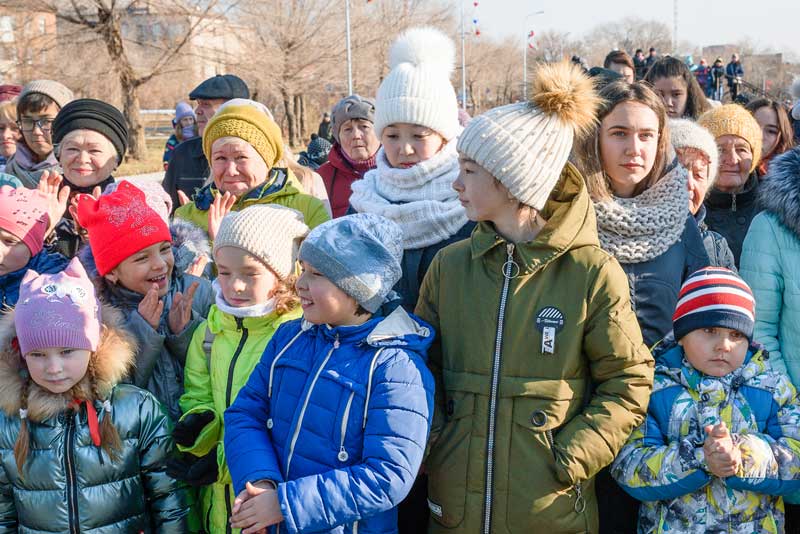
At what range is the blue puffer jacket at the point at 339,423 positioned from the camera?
7.54ft

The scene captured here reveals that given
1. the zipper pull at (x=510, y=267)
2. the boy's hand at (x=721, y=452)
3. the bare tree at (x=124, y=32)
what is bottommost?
the boy's hand at (x=721, y=452)

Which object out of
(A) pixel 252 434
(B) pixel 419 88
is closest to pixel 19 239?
(A) pixel 252 434

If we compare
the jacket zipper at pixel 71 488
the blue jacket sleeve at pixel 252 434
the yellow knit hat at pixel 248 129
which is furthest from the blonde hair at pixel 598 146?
the jacket zipper at pixel 71 488

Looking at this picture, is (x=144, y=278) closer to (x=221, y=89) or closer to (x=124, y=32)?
(x=221, y=89)

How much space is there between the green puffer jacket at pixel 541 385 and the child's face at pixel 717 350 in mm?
273

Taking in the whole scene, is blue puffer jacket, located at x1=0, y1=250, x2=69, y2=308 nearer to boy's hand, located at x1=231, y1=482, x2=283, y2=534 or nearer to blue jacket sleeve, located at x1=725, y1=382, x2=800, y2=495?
boy's hand, located at x1=231, y1=482, x2=283, y2=534

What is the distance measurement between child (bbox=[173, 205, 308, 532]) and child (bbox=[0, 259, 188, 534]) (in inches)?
6.4

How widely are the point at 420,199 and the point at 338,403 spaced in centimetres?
112

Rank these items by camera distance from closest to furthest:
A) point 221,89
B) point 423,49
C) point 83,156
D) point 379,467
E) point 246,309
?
point 379,467 → point 246,309 → point 423,49 → point 83,156 → point 221,89

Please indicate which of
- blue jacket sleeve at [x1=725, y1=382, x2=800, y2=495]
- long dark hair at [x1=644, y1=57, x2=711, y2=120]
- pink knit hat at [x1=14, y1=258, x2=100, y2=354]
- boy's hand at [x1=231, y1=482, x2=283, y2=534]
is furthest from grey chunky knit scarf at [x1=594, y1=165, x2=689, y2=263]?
long dark hair at [x1=644, y1=57, x2=711, y2=120]

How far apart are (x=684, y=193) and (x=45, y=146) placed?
13.0ft

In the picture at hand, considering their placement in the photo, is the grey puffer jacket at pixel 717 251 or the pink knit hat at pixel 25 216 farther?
the pink knit hat at pixel 25 216

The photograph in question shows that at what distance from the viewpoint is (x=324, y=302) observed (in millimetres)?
2549

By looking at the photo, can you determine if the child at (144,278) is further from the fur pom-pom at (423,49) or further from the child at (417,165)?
the fur pom-pom at (423,49)
